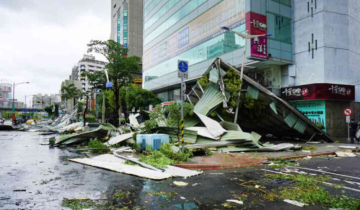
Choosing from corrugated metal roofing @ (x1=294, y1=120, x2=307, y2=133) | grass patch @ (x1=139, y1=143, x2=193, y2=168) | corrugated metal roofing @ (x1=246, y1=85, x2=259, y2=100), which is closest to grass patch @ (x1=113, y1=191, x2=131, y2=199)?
grass patch @ (x1=139, y1=143, x2=193, y2=168)

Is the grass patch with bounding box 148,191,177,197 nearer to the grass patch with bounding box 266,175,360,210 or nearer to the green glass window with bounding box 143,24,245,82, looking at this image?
the grass patch with bounding box 266,175,360,210

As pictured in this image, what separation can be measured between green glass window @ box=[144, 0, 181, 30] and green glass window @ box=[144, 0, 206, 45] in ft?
6.64

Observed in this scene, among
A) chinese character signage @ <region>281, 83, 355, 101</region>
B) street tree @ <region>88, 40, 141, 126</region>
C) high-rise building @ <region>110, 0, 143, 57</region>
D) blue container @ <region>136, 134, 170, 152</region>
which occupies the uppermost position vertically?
high-rise building @ <region>110, 0, 143, 57</region>

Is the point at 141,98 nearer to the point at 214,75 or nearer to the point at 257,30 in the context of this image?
the point at 257,30

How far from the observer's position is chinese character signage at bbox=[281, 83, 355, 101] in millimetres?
22406

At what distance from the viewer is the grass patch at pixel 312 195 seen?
15.4ft

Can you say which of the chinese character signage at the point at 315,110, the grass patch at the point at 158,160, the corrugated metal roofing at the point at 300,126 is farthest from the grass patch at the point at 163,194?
the chinese character signage at the point at 315,110

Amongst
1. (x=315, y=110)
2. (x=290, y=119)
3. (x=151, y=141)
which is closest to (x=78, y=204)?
(x=151, y=141)

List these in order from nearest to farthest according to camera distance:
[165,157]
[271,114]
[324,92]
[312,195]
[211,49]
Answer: [312,195]
[165,157]
[271,114]
[324,92]
[211,49]

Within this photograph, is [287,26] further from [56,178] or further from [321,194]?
[56,178]

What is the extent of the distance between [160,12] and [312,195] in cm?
4657

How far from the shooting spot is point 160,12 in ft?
154

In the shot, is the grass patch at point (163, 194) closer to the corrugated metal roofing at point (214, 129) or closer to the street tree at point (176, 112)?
the corrugated metal roofing at point (214, 129)

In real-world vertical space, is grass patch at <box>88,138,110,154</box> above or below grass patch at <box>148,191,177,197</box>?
below
